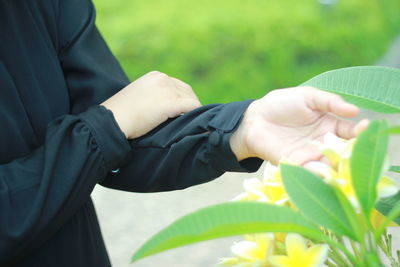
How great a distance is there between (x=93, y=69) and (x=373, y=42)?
3566mm

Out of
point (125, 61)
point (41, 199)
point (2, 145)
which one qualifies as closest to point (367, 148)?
point (41, 199)

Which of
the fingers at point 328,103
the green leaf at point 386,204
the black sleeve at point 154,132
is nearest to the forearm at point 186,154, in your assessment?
→ the black sleeve at point 154,132

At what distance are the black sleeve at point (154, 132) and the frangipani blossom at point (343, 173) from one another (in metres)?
0.28

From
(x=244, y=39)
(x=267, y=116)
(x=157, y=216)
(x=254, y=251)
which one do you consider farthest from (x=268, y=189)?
(x=244, y=39)

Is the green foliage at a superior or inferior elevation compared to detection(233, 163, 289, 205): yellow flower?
superior

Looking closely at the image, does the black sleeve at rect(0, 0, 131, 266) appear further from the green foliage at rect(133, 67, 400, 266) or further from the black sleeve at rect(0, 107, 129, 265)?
the green foliage at rect(133, 67, 400, 266)

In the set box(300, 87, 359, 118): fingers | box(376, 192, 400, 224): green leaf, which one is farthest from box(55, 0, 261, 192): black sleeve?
box(376, 192, 400, 224): green leaf

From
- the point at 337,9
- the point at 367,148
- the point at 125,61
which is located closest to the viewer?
the point at 367,148

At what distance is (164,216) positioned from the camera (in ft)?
9.32

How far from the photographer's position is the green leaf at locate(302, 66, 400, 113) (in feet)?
1.88

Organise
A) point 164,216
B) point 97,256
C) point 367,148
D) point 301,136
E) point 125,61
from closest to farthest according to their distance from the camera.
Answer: point 367,148
point 301,136
point 97,256
point 164,216
point 125,61

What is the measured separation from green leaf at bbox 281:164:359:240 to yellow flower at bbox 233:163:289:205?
31 mm

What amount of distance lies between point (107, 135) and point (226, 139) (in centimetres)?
16

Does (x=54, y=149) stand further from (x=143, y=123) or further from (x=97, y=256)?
(x=97, y=256)
